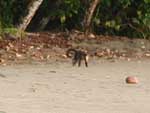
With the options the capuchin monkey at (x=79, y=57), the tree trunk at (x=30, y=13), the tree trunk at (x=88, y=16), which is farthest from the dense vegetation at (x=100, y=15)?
the capuchin monkey at (x=79, y=57)

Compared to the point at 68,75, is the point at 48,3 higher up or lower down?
higher up

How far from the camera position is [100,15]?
49.1ft

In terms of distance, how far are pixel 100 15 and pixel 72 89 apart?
6.81m

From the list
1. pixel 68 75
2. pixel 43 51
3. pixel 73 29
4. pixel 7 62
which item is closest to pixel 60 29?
pixel 73 29

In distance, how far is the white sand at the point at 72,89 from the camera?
709 centimetres

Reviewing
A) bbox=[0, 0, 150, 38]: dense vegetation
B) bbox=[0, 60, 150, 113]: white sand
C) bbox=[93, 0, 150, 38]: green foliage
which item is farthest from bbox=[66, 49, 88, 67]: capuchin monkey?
bbox=[93, 0, 150, 38]: green foliage

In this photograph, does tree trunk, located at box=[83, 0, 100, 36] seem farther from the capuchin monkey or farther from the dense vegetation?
the capuchin monkey

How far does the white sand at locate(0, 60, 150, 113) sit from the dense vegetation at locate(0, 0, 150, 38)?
327cm

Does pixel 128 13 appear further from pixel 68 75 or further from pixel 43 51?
pixel 68 75

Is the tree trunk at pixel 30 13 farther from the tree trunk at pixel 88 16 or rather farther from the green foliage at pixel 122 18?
the green foliage at pixel 122 18

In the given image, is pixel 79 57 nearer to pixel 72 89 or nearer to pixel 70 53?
pixel 70 53

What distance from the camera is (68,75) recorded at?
32.0 feet

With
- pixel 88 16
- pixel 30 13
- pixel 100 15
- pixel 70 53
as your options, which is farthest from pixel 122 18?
pixel 70 53

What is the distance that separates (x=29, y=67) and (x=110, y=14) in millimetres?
4625
